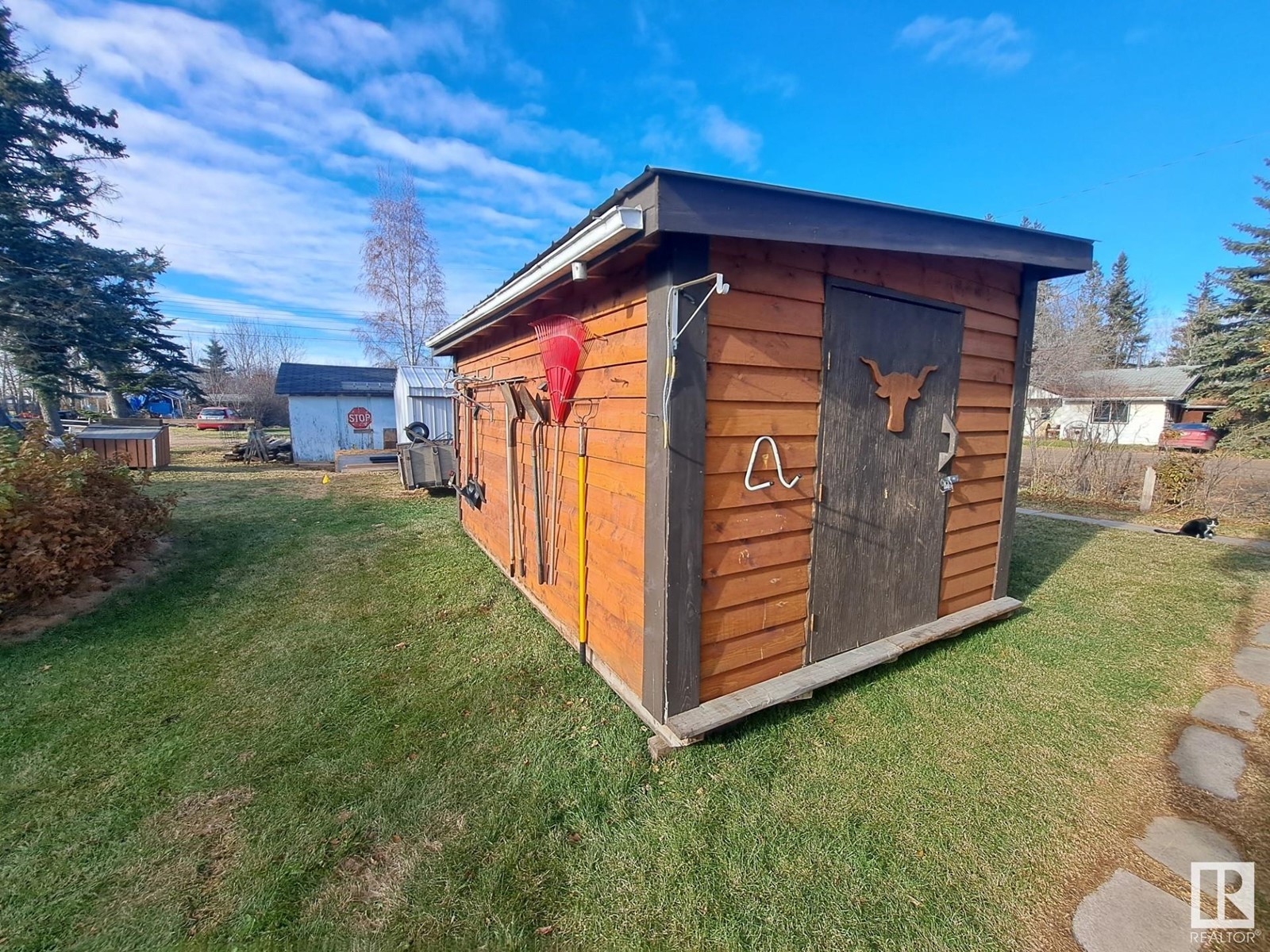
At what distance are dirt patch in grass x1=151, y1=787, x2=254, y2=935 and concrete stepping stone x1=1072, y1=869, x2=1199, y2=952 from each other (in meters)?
2.86

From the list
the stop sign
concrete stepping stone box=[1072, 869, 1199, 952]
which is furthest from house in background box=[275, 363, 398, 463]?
concrete stepping stone box=[1072, 869, 1199, 952]

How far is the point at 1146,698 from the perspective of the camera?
285 centimetres

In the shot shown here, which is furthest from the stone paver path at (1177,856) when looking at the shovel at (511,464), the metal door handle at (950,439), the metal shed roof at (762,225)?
the shovel at (511,464)

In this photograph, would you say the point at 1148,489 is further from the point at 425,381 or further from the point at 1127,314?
the point at 1127,314

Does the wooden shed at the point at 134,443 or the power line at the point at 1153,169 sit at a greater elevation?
the power line at the point at 1153,169

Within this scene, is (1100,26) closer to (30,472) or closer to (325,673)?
(325,673)

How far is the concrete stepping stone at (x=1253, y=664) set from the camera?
3039mm

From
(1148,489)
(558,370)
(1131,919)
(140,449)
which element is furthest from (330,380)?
(1148,489)

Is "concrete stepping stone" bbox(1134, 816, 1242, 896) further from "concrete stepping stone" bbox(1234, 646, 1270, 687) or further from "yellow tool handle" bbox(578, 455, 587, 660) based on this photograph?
"yellow tool handle" bbox(578, 455, 587, 660)

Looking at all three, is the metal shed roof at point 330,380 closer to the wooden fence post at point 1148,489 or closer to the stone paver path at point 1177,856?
the stone paver path at point 1177,856

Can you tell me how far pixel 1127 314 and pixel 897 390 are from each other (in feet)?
145

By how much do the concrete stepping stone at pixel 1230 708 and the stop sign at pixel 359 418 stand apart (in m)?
18.2

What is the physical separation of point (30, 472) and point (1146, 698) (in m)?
8.02

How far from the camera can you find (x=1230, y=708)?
2748 millimetres
